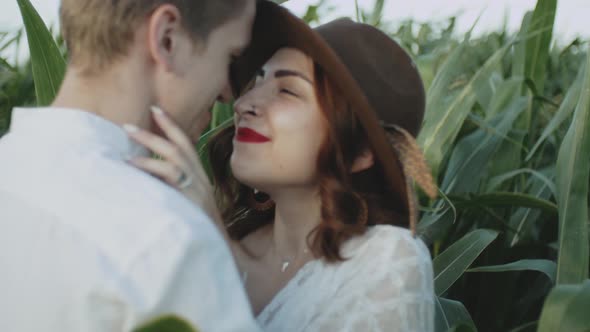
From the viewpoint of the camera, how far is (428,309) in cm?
123

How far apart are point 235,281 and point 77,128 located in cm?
23

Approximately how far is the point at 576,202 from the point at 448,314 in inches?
12.1

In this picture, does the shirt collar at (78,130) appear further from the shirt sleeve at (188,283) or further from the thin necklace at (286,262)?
the thin necklace at (286,262)

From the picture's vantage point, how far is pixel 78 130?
80 centimetres

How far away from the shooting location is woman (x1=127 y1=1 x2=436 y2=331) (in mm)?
1236

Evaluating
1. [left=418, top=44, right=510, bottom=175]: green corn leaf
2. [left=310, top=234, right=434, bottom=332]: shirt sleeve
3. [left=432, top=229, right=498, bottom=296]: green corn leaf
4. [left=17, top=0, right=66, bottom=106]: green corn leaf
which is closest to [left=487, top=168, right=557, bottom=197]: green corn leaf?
[left=418, top=44, right=510, bottom=175]: green corn leaf

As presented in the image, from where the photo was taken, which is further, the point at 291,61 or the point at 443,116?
the point at 443,116

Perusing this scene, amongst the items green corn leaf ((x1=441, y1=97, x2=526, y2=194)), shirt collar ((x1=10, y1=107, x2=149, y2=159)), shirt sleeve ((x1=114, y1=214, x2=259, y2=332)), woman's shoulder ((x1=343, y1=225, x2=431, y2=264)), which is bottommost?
green corn leaf ((x1=441, y1=97, x2=526, y2=194))

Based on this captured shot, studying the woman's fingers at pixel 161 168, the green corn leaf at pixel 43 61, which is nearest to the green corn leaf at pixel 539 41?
the green corn leaf at pixel 43 61

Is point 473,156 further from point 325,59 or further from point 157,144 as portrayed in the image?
point 157,144

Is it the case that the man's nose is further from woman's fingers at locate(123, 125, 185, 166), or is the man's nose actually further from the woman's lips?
woman's fingers at locate(123, 125, 185, 166)

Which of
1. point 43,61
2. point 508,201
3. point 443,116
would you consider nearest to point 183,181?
point 43,61

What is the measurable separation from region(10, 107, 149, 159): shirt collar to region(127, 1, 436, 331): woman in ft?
1.53

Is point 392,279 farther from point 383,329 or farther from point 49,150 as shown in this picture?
point 49,150
